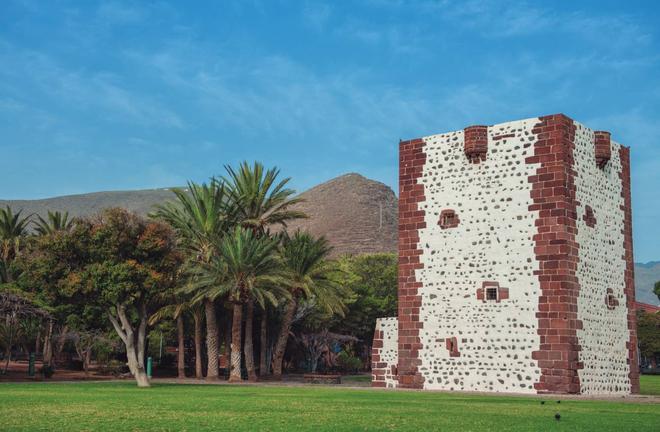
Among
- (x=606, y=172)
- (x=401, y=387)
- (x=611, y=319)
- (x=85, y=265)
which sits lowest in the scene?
A: (x=401, y=387)

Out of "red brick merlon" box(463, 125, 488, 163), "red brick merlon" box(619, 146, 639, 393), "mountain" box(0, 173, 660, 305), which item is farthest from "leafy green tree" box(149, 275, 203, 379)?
"mountain" box(0, 173, 660, 305)

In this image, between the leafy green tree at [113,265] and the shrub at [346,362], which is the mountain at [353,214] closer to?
the shrub at [346,362]

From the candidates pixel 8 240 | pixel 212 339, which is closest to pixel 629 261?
pixel 212 339

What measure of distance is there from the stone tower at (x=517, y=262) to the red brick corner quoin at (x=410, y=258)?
37 millimetres

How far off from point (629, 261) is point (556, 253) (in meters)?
4.83

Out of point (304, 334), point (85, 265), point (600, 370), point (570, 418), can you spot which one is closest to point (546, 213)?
point (600, 370)

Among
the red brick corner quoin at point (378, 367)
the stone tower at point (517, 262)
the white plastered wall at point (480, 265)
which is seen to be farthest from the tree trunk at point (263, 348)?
the white plastered wall at point (480, 265)

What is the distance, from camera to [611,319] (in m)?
26.5

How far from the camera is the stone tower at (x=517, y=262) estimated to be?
24734 mm

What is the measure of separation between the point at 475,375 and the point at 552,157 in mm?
7416

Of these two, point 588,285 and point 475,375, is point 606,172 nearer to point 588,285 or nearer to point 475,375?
point 588,285

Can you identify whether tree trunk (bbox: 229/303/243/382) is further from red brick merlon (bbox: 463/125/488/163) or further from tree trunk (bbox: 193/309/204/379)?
red brick merlon (bbox: 463/125/488/163)

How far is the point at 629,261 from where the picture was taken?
2795 centimetres

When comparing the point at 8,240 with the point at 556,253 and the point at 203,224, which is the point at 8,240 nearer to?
the point at 203,224
